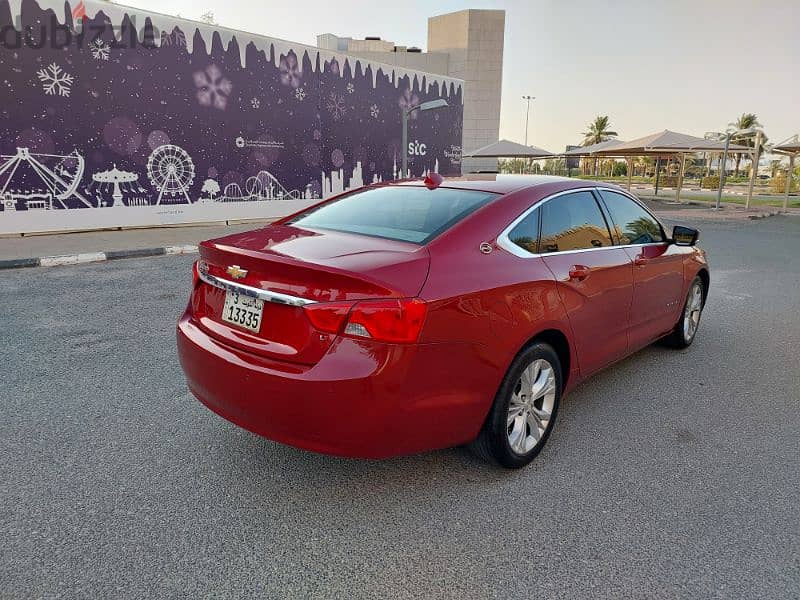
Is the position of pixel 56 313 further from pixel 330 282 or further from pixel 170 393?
pixel 330 282

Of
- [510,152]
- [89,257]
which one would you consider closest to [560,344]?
[89,257]

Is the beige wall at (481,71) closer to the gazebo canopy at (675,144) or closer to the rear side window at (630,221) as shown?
the gazebo canopy at (675,144)

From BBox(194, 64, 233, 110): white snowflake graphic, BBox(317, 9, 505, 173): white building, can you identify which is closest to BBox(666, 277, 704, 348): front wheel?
BBox(194, 64, 233, 110): white snowflake graphic

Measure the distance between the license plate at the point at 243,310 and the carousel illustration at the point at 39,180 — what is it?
10.9m

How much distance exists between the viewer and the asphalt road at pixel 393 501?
2.23 metres

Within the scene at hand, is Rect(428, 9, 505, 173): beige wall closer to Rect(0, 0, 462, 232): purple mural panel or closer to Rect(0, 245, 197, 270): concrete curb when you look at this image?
Rect(0, 0, 462, 232): purple mural panel

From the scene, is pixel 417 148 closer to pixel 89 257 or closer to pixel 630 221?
pixel 89 257

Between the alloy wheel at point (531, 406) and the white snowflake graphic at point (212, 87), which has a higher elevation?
the white snowflake graphic at point (212, 87)

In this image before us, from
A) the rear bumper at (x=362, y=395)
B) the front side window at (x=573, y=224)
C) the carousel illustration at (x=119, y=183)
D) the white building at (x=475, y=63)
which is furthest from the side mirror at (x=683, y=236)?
the white building at (x=475, y=63)

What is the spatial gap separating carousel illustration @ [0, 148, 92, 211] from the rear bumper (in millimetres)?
10912

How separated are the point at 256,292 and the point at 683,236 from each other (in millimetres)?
3508

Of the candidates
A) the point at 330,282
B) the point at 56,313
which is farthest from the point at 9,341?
the point at 330,282

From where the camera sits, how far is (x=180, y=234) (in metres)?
12.5

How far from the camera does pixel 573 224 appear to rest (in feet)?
11.6
